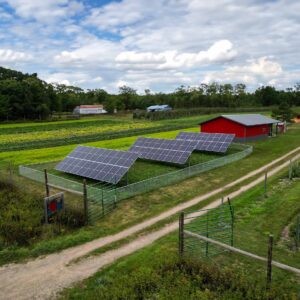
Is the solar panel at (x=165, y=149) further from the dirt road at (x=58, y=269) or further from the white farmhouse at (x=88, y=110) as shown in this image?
the white farmhouse at (x=88, y=110)

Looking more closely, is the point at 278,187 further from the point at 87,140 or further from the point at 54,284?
the point at 87,140

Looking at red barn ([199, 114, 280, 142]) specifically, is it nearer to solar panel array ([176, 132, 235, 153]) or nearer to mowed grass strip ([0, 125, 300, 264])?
mowed grass strip ([0, 125, 300, 264])

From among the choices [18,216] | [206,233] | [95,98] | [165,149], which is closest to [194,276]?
[206,233]

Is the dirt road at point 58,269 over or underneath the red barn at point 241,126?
underneath

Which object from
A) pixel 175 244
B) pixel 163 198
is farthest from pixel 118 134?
pixel 175 244

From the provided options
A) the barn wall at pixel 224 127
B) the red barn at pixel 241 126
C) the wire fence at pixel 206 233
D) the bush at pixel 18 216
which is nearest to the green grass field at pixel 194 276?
the wire fence at pixel 206 233

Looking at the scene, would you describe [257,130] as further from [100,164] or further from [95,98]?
[95,98]

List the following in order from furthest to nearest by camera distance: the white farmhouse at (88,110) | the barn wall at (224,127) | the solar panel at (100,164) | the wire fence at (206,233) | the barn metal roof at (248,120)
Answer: the white farmhouse at (88,110)
the barn wall at (224,127)
the barn metal roof at (248,120)
the solar panel at (100,164)
the wire fence at (206,233)

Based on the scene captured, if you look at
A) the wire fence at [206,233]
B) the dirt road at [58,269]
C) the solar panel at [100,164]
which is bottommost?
the dirt road at [58,269]
